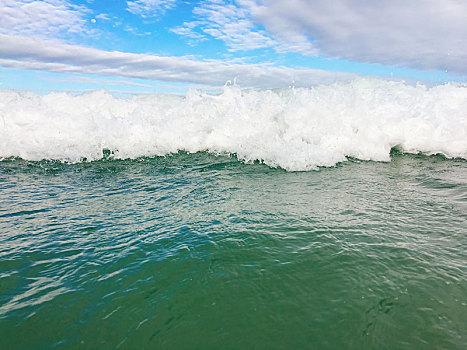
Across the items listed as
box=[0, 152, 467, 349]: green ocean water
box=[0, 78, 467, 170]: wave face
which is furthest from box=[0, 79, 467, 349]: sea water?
box=[0, 78, 467, 170]: wave face

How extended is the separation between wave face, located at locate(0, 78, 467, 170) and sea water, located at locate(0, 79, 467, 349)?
13 centimetres

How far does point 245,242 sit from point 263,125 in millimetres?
8918

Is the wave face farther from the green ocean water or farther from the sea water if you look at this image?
the green ocean water

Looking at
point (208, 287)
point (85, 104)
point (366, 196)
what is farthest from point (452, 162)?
point (85, 104)

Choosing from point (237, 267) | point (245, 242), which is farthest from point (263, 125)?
point (237, 267)

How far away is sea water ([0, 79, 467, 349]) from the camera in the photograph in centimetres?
280

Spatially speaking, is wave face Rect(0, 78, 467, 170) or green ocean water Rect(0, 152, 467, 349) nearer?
green ocean water Rect(0, 152, 467, 349)

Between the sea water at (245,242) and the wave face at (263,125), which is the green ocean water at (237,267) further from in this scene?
the wave face at (263,125)

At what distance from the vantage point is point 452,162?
9.61 meters

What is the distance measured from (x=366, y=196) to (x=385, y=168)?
3.31m

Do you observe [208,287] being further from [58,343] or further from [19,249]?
[19,249]

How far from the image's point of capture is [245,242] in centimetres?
441

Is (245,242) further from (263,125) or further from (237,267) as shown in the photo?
(263,125)

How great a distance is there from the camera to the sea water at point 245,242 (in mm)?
2803
